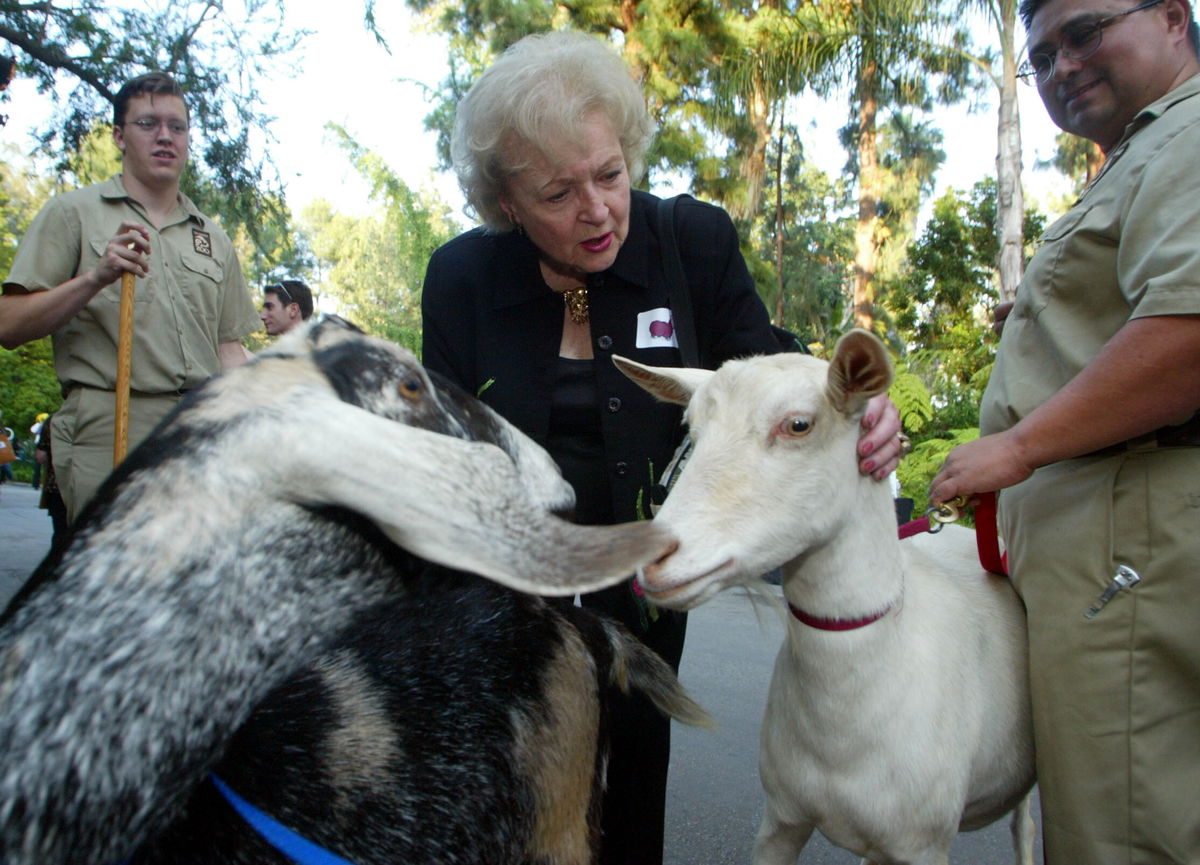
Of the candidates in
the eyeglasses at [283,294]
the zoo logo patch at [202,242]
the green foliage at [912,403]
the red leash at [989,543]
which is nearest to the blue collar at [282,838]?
the red leash at [989,543]

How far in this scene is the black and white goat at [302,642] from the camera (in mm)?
1176

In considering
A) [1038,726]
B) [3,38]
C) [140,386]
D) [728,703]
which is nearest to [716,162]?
[3,38]

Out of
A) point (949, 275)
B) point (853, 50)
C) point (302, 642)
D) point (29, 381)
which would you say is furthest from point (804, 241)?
point (302, 642)

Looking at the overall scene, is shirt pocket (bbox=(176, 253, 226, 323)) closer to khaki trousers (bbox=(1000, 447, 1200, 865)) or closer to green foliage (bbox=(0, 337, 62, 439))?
khaki trousers (bbox=(1000, 447, 1200, 865))

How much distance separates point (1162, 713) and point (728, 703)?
11.9 feet

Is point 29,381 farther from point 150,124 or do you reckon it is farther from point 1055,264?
point 1055,264

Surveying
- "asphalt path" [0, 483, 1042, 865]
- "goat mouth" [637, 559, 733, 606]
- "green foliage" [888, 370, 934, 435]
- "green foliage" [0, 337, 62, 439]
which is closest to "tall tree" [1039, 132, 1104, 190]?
"green foliage" [888, 370, 934, 435]

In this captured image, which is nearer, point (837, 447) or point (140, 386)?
point (837, 447)

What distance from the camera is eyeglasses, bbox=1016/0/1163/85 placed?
1.99 m

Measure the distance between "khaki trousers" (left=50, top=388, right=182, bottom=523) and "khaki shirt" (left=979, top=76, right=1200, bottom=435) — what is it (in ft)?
9.73

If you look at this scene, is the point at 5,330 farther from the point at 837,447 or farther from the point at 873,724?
the point at 873,724

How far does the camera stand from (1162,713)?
74.3 inches

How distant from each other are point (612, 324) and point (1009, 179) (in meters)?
12.7

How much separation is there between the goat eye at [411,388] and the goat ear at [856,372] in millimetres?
879
